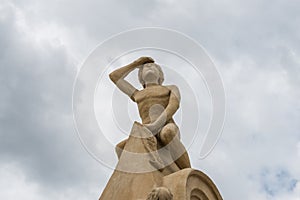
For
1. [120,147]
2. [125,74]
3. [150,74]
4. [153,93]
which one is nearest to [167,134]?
[120,147]

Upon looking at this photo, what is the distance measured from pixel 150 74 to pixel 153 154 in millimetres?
1991

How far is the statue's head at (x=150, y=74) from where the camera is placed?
10.9 metres

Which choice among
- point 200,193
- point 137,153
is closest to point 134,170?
point 137,153

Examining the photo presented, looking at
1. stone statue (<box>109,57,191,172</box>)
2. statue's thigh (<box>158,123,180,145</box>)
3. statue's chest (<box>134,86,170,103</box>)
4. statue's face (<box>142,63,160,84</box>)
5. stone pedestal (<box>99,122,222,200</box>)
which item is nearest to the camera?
stone pedestal (<box>99,122,222,200</box>)

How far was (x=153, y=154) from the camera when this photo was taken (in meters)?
9.53

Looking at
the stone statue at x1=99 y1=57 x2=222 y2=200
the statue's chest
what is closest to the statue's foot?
the stone statue at x1=99 y1=57 x2=222 y2=200

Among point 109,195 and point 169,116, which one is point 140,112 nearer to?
point 169,116

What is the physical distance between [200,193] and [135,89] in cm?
263

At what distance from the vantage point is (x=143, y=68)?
36.4 feet

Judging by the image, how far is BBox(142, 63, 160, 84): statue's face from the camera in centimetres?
1093

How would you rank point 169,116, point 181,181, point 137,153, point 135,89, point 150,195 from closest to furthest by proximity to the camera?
point 150,195, point 181,181, point 137,153, point 169,116, point 135,89

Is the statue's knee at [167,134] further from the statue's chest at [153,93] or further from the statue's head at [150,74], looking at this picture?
the statue's head at [150,74]

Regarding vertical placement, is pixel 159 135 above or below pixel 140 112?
below

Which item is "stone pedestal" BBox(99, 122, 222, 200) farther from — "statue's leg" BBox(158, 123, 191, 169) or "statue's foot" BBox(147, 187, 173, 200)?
"statue's foot" BBox(147, 187, 173, 200)
